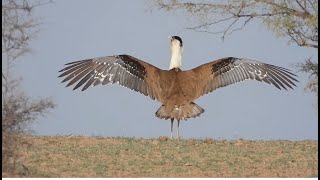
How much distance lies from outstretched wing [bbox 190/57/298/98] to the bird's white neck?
49 centimetres

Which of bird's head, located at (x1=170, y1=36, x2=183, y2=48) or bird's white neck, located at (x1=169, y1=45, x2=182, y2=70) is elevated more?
bird's head, located at (x1=170, y1=36, x2=183, y2=48)

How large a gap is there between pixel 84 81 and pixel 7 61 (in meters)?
4.62

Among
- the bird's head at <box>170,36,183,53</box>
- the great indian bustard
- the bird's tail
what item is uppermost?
the bird's head at <box>170,36,183,53</box>

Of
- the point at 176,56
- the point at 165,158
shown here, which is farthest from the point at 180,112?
the point at 165,158

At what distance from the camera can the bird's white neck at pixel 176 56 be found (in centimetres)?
1635

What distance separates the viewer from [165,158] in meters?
13.5

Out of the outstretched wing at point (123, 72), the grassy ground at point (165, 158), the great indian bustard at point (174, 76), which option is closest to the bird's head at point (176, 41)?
the great indian bustard at point (174, 76)

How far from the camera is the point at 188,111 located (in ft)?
50.8

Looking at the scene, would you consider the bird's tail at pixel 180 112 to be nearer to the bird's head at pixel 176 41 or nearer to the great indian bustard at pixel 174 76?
the great indian bustard at pixel 174 76

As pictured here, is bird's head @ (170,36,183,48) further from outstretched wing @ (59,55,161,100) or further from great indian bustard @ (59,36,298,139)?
outstretched wing @ (59,55,161,100)

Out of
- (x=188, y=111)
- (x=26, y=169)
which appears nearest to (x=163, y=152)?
(x=188, y=111)

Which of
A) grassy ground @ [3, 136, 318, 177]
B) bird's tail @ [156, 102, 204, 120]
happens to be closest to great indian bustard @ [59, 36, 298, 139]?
bird's tail @ [156, 102, 204, 120]

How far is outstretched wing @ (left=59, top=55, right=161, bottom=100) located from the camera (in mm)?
15648

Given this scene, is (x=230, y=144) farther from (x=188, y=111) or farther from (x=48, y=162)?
(x=48, y=162)
